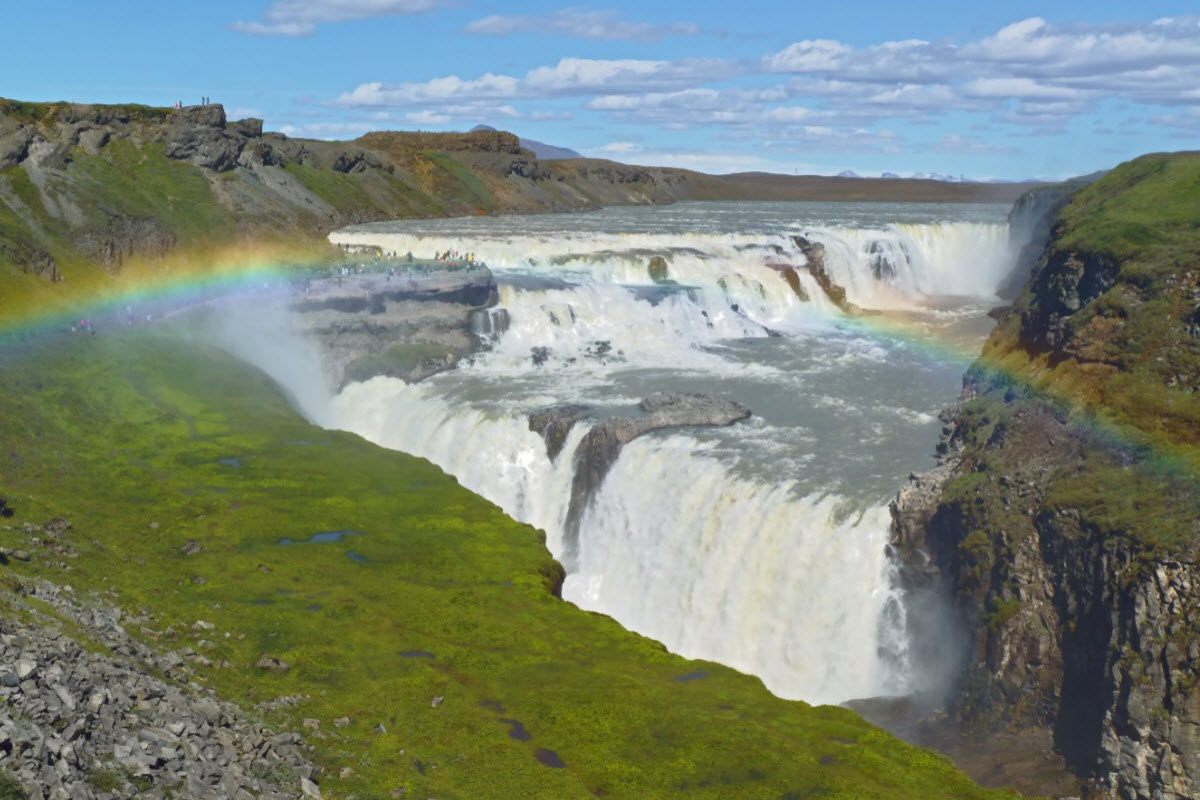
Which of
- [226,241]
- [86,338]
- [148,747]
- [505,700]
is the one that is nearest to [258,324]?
[86,338]

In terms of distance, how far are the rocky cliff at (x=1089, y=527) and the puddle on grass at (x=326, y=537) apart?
853 inches

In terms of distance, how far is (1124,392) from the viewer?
151ft

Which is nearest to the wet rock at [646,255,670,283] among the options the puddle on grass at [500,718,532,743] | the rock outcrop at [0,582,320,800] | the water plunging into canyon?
the water plunging into canyon

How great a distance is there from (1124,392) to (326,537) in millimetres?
31355

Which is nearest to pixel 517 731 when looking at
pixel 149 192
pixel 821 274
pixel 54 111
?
pixel 821 274

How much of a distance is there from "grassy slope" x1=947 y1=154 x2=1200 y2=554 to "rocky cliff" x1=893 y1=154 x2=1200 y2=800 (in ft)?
0.24

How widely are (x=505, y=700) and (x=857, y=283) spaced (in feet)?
276

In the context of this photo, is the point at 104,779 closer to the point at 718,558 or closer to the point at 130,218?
the point at 718,558

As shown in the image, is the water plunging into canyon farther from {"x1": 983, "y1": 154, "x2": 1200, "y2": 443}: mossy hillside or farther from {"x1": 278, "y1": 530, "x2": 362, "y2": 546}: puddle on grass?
{"x1": 278, "y1": 530, "x2": 362, "y2": 546}: puddle on grass

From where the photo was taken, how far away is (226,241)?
375ft

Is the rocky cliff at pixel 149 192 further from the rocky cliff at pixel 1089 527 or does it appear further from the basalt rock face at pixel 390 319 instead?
the rocky cliff at pixel 1089 527

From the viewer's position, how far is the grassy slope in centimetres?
4016

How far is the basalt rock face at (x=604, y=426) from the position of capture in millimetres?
57594

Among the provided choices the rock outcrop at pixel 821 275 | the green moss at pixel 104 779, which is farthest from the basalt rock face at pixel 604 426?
the rock outcrop at pixel 821 275
